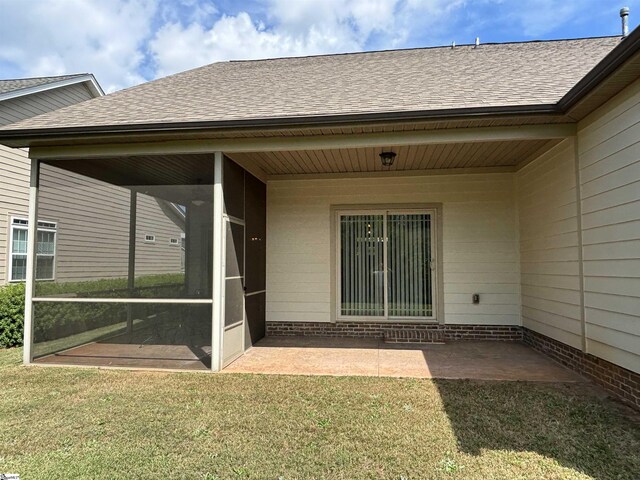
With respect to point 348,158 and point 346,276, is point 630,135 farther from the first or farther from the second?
point 346,276

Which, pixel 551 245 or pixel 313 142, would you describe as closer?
pixel 313 142

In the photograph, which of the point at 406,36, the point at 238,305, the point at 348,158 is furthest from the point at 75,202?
the point at 406,36

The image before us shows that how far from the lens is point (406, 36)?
1092 centimetres

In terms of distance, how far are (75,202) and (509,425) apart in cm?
582

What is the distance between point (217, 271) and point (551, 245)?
4.39m

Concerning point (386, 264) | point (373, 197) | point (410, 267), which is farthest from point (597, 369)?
point (373, 197)

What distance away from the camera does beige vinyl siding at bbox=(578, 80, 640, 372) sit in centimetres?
333

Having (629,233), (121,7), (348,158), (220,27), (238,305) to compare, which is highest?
(220,27)

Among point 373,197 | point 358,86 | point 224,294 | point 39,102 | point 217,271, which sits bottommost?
point 224,294

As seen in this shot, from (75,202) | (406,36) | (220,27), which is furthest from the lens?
(406,36)

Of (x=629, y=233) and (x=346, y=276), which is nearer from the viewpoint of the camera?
(x=629, y=233)

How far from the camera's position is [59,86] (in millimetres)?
9641

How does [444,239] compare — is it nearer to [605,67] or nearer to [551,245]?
[551,245]

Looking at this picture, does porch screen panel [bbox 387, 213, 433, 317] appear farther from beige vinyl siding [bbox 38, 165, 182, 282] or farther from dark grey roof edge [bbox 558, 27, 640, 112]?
beige vinyl siding [bbox 38, 165, 182, 282]
